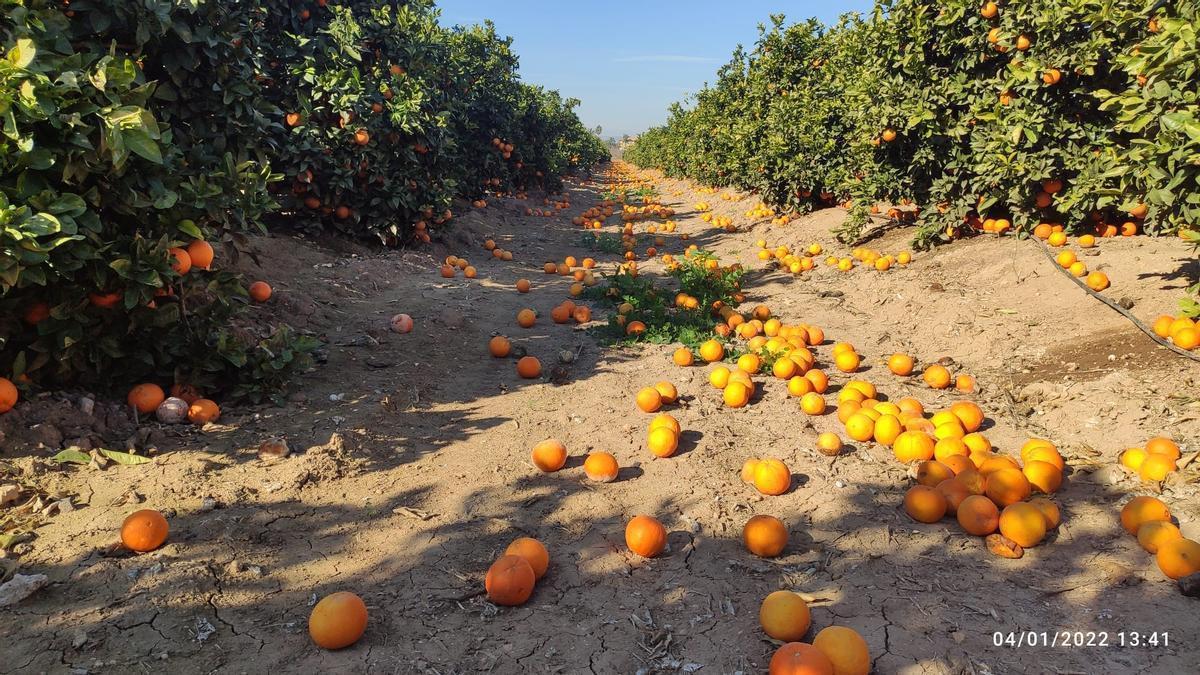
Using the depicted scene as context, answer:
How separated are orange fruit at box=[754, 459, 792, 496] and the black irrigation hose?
10.7 ft

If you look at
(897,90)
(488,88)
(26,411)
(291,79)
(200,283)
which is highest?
(488,88)

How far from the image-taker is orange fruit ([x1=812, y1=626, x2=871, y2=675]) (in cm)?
239

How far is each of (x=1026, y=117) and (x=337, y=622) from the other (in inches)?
340

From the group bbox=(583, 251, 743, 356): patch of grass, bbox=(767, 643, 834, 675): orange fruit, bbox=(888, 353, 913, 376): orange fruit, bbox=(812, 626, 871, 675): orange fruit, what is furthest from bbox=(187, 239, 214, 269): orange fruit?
bbox=(888, 353, 913, 376): orange fruit

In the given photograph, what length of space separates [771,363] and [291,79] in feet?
25.3

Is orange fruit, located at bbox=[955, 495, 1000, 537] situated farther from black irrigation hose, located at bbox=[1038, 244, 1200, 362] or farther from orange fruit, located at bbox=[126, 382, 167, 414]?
orange fruit, located at bbox=[126, 382, 167, 414]

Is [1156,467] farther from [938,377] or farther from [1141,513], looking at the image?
[938,377]

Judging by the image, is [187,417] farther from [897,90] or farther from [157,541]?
[897,90]

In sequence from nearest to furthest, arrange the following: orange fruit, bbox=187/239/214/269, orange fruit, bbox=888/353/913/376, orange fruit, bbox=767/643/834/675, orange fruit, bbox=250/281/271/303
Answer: orange fruit, bbox=767/643/834/675
orange fruit, bbox=187/239/214/269
orange fruit, bbox=888/353/913/376
orange fruit, bbox=250/281/271/303

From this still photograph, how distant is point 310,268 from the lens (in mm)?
8258

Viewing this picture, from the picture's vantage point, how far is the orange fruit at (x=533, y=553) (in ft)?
10.0

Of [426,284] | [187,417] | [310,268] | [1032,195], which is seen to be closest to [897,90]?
[1032,195]

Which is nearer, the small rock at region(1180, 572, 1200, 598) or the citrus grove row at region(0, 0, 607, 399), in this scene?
the small rock at region(1180, 572, 1200, 598)

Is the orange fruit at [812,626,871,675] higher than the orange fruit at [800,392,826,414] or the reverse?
the reverse
